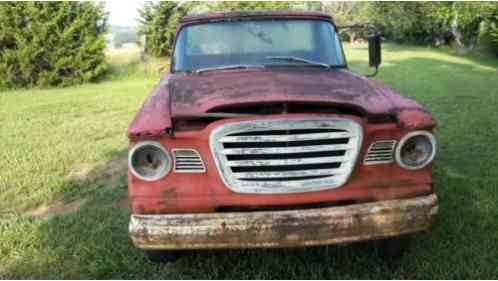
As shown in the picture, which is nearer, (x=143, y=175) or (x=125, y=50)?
(x=143, y=175)

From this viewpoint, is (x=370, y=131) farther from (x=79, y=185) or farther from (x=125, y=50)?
(x=125, y=50)

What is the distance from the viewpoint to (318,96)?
2.67m

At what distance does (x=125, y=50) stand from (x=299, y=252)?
63.2 feet

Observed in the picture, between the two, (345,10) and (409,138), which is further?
(345,10)

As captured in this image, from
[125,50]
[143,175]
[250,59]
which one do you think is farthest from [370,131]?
[125,50]

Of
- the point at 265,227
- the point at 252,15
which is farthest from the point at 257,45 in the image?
the point at 265,227

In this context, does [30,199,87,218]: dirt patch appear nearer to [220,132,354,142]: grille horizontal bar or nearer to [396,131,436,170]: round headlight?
[220,132,354,142]: grille horizontal bar

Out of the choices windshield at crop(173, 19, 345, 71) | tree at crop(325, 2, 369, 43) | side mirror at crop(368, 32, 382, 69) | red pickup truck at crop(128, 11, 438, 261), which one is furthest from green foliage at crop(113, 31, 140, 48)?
tree at crop(325, 2, 369, 43)

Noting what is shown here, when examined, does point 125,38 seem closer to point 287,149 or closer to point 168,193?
point 168,193

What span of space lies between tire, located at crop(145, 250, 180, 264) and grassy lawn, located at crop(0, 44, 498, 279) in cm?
10

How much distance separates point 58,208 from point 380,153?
10.3 ft

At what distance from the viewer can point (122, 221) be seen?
12.6 ft

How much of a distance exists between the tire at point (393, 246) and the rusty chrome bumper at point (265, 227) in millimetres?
548

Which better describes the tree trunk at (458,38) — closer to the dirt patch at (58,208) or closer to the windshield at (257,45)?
the windshield at (257,45)
